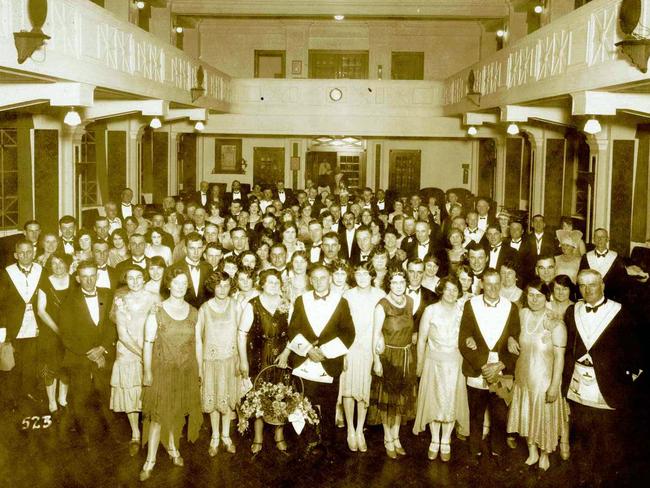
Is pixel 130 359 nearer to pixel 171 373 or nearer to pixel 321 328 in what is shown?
pixel 171 373

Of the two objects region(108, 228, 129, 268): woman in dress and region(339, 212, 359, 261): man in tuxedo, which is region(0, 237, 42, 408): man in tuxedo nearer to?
region(108, 228, 129, 268): woman in dress

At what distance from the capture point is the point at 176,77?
42.1 feet

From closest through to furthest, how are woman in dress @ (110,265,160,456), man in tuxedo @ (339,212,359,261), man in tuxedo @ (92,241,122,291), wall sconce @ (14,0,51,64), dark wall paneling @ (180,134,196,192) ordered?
woman in dress @ (110,265,160,456), wall sconce @ (14,0,51,64), man in tuxedo @ (92,241,122,291), man in tuxedo @ (339,212,359,261), dark wall paneling @ (180,134,196,192)

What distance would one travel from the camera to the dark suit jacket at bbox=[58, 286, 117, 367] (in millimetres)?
6066

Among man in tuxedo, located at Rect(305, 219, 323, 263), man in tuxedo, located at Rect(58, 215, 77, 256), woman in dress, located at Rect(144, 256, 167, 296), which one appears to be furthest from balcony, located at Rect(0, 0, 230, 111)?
man in tuxedo, located at Rect(305, 219, 323, 263)

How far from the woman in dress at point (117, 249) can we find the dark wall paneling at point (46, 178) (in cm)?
356

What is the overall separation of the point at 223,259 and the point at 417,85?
12042 millimetres

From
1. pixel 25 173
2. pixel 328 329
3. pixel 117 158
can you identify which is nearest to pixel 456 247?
pixel 328 329

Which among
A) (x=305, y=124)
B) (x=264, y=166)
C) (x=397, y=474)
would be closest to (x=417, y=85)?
(x=305, y=124)

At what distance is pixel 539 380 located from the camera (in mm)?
5543

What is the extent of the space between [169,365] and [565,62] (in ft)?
22.1

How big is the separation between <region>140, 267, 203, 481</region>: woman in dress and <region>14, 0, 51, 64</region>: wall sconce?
2.92 m

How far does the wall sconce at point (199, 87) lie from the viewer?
13773mm

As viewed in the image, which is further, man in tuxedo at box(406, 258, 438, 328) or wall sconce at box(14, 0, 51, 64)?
wall sconce at box(14, 0, 51, 64)
